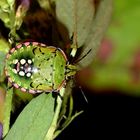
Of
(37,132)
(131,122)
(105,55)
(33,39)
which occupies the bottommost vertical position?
(131,122)

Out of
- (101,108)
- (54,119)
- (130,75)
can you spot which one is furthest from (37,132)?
(130,75)

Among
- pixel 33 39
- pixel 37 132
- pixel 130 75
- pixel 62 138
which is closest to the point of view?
pixel 37 132

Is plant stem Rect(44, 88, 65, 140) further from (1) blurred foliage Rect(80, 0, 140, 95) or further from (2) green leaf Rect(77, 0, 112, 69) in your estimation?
(1) blurred foliage Rect(80, 0, 140, 95)

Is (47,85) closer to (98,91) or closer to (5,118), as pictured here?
(5,118)

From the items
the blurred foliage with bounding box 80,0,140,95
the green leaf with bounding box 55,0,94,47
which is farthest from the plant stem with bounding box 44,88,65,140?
the blurred foliage with bounding box 80,0,140,95

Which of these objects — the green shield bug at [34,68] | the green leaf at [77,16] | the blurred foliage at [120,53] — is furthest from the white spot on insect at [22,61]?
the blurred foliage at [120,53]

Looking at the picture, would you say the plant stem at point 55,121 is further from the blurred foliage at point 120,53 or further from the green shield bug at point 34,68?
the blurred foliage at point 120,53
